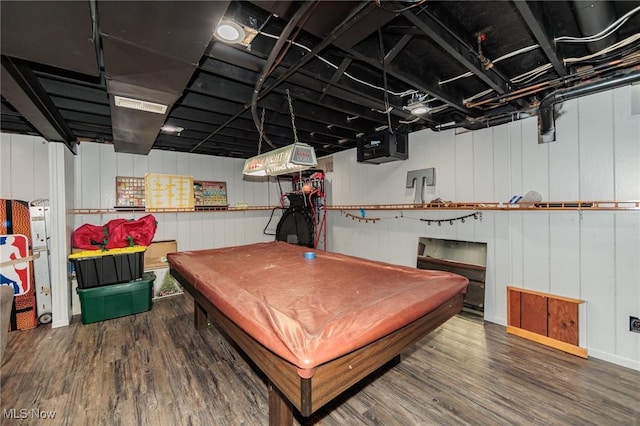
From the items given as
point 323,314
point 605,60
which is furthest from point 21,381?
point 605,60

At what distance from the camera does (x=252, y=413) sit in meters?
1.95

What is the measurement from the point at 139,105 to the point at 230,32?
127cm

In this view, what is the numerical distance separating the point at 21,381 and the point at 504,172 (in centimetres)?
531

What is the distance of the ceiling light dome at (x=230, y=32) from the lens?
5.21 feet

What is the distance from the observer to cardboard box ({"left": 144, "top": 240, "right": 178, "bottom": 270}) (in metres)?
4.55

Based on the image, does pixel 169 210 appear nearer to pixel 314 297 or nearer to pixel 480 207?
pixel 314 297

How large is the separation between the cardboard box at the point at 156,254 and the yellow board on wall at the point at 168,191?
2.22 ft

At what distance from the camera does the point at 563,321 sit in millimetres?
2693

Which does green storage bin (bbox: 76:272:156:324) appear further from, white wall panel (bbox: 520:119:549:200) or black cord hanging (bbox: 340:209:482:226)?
white wall panel (bbox: 520:119:549:200)

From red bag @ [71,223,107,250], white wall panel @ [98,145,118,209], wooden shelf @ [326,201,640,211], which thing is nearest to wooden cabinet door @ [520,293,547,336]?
wooden shelf @ [326,201,640,211]

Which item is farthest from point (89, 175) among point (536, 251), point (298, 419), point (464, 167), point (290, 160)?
point (536, 251)

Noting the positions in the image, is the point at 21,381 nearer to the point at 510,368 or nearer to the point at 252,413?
the point at 252,413

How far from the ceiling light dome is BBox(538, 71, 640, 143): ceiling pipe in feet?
9.11

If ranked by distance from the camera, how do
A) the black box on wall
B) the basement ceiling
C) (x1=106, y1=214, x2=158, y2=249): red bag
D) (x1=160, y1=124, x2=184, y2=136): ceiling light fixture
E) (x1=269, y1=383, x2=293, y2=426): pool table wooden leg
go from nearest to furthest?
1. the basement ceiling
2. (x1=269, y1=383, x2=293, y2=426): pool table wooden leg
3. (x1=160, y1=124, x2=184, y2=136): ceiling light fixture
4. the black box on wall
5. (x1=106, y1=214, x2=158, y2=249): red bag
